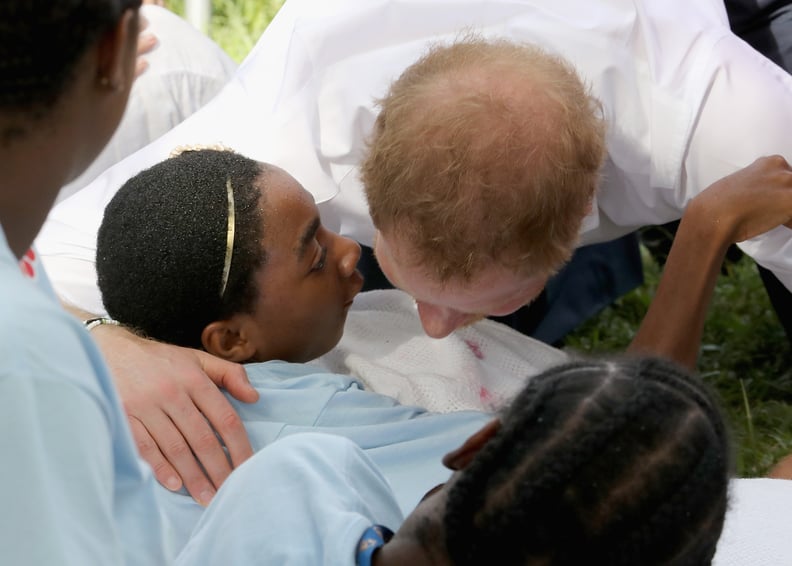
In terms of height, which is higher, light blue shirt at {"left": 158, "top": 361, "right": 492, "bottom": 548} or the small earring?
the small earring

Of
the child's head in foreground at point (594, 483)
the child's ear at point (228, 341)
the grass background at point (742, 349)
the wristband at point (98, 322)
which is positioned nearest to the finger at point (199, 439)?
the child's ear at point (228, 341)

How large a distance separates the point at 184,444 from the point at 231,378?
0.13 m

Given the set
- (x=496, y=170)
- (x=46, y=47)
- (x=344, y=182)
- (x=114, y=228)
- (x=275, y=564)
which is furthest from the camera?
(x=344, y=182)

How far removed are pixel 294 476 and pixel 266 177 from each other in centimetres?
85

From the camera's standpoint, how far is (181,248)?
184 cm

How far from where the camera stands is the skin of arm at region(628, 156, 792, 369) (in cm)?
184

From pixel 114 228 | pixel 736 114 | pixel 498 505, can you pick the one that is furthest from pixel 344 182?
pixel 498 505

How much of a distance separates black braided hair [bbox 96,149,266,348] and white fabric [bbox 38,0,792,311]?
175mm

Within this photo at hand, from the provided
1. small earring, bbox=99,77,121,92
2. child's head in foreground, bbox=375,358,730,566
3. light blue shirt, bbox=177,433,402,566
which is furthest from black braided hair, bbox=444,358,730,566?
small earring, bbox=99,77,121,92

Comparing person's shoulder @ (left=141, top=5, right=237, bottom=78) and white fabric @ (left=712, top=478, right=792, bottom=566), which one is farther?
person's shoulder @ (left=141, top=5, right=237, bottom=78)

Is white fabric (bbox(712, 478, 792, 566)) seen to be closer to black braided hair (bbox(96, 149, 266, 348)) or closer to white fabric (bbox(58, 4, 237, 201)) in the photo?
black braided hair (bbox(96, 149, 266, 348))

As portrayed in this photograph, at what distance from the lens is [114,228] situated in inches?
74.0

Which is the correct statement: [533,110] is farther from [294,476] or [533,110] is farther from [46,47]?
[46,47]

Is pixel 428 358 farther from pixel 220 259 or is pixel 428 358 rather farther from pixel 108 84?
pixel 108 84
